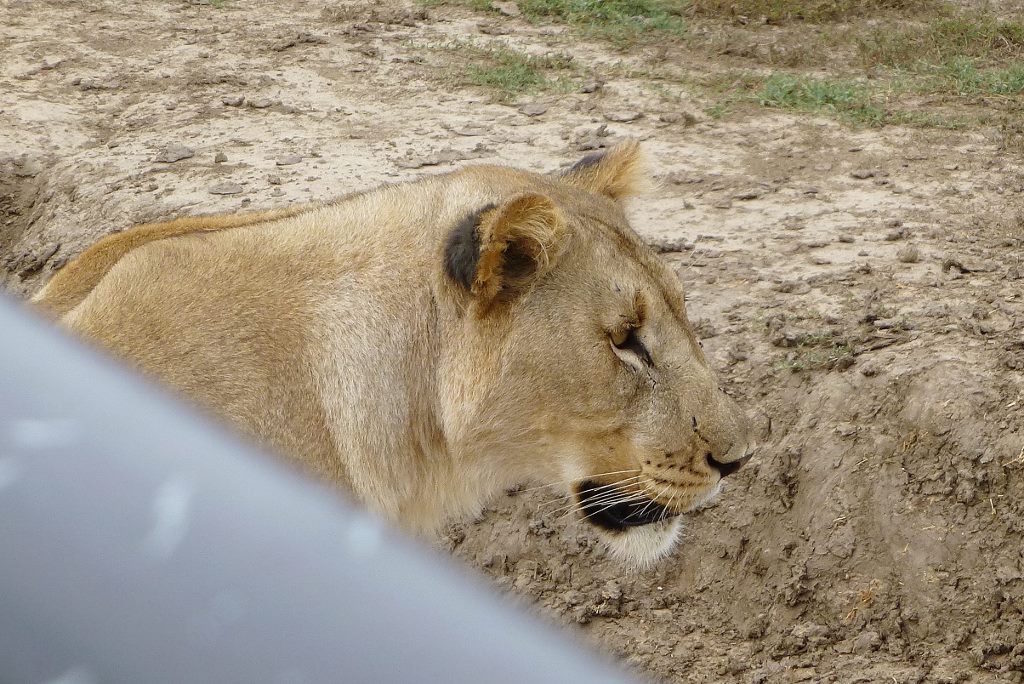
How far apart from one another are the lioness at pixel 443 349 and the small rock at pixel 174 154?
372cm

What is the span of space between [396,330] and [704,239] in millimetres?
2859

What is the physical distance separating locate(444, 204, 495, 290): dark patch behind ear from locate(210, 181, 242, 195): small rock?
356 cm

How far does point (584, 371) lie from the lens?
3.10 m

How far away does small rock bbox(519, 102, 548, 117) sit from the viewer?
7426 mm

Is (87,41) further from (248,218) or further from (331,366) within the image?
(331,366)

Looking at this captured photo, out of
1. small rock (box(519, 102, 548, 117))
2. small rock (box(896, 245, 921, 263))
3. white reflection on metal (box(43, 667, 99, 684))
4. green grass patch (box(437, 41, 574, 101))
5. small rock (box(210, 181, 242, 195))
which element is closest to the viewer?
white reflection on metal (box(43, 667, 99, 684))

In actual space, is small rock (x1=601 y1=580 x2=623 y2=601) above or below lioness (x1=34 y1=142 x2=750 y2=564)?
below

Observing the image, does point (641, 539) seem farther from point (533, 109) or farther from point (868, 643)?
point (533, 109)

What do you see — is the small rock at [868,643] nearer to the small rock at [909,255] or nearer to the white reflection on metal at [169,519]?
the small rock at [909,255]

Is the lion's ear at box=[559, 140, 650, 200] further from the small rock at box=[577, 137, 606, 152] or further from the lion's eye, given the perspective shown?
the small rock at box=[577, 137, 606, 152]

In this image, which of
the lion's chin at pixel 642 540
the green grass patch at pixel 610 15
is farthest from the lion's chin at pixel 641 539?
the green grass patch at pixel 610 15

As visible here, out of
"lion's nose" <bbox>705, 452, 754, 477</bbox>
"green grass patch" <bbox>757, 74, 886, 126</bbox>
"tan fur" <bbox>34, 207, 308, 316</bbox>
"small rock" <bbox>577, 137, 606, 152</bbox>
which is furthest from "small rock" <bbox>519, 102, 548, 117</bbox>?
"lion's nose" <bbox>705, 452, 754, 477</bbox>

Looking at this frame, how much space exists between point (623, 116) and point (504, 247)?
15.1ft

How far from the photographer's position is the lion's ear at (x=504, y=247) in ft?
9.60
